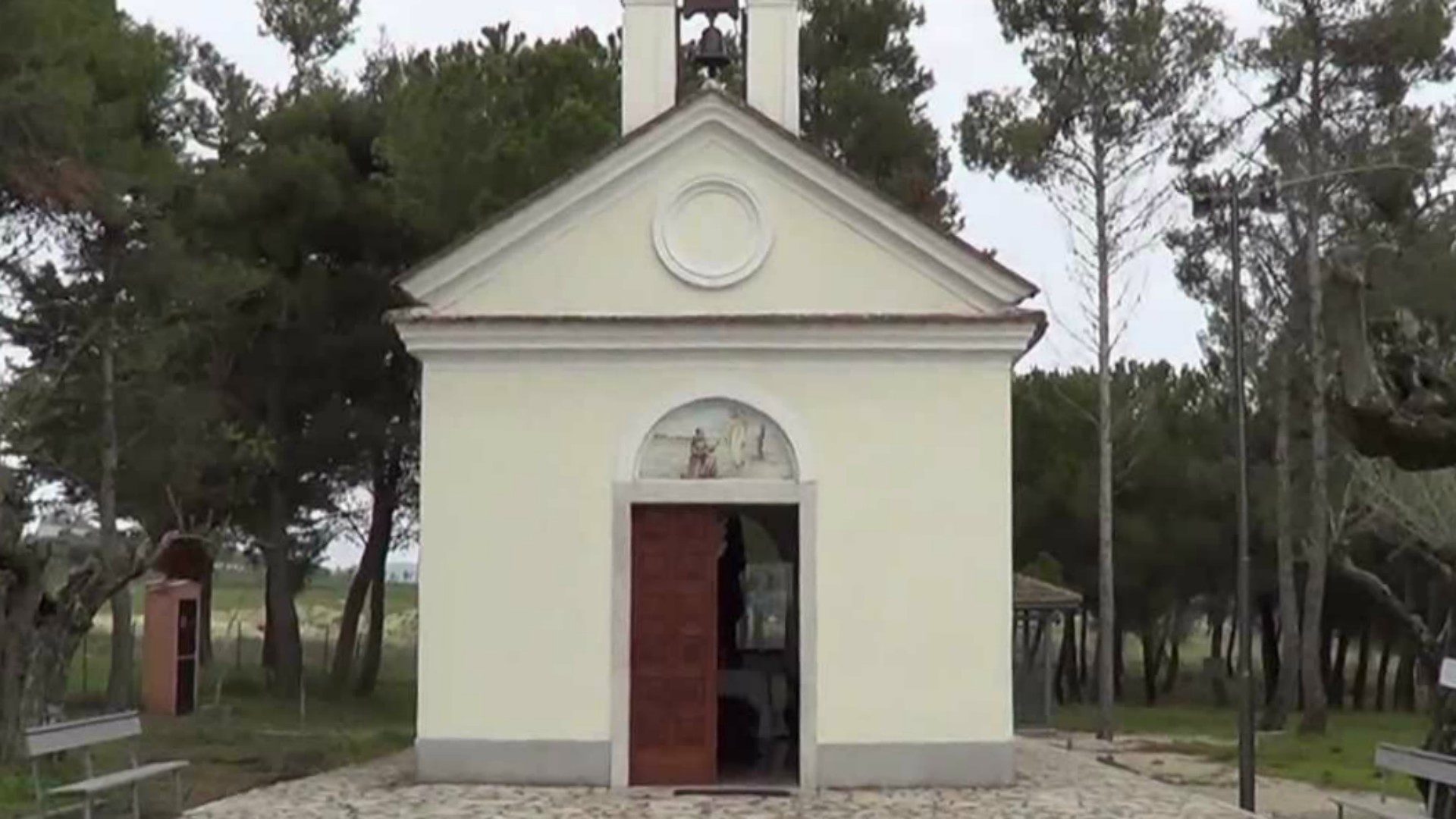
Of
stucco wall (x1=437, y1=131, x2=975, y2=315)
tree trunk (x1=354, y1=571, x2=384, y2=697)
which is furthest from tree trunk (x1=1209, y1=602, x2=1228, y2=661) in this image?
stucco wall (x1=437, y1=131, x2=975, y2=315)

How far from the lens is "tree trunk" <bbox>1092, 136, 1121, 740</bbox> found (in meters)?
30.9

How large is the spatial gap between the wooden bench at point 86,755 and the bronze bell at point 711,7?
792 centimetres

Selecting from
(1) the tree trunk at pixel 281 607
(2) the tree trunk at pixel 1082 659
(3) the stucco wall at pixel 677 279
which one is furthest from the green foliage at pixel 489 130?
(2) the tree trunk at pixel 1082 659

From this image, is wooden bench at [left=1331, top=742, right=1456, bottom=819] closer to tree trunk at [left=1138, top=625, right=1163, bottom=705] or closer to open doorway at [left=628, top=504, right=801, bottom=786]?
open doorway at [left=628, top=504, right=801, bottom=786]

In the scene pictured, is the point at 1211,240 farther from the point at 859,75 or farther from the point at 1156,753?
the point at 1156,753

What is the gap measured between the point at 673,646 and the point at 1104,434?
17.7 metres

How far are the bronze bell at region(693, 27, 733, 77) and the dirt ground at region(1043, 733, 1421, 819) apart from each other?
8453 mm

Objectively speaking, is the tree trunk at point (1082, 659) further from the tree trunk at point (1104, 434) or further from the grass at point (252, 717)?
the grass at point (252, 717)

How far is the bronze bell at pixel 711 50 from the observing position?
55.1 ft

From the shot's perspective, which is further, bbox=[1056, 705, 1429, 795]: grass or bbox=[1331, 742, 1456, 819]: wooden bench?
bbox=[1056, 705, 1429, 795]: grass

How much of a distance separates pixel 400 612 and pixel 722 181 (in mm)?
33599

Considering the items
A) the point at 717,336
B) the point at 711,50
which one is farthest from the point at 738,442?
the point at 711,50

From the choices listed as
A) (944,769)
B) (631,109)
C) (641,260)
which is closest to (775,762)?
(944,769)

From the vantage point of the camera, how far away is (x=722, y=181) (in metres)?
16.3
